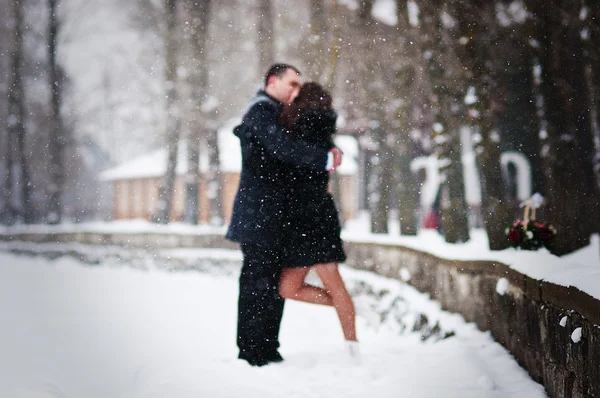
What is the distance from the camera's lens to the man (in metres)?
4.24

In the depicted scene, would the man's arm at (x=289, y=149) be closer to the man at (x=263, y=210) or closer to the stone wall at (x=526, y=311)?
the man at (x=263, y=210)

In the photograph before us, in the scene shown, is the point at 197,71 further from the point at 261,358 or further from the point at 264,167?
the point at 261,358

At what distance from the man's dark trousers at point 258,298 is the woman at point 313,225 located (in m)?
0.08

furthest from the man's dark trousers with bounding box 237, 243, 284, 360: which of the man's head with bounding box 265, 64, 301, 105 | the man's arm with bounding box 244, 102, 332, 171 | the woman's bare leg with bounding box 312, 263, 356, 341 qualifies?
the man's head with bounding box 265, 64, 301, 105

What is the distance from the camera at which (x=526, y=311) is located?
13.0 ft

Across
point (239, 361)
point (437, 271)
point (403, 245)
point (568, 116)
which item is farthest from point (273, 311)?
point (568, 116)

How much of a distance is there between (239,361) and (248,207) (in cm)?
99

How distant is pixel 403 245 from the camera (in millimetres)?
7867

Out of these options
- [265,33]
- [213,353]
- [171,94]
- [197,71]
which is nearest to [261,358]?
[213,353]

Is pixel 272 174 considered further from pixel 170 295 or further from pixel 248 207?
pixel 170 295

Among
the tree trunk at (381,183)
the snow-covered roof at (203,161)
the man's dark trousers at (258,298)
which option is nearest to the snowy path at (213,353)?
the man's dark trousers at (258,298)

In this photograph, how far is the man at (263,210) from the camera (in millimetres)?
4238

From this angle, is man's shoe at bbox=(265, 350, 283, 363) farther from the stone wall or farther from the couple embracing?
the stone wall

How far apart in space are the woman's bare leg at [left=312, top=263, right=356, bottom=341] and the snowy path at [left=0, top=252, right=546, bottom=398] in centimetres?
25
